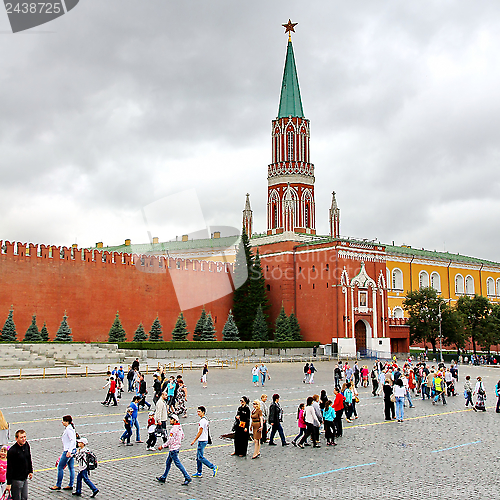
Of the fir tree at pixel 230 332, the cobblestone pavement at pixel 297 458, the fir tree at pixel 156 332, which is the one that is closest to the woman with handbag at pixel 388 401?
the cobblestone pavement at pixel 297 458

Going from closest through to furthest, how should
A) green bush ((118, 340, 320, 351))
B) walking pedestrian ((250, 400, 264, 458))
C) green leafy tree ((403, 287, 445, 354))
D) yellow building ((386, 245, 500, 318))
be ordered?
walking pedestrian ((250, 400, 264, 458)) < green bush ((118, 340, 320, 351)) < green leafy tree ((403, 287, 445, 354)) < yellow building ((386, 245, 500, 318))

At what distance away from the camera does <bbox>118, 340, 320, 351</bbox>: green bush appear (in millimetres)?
34562

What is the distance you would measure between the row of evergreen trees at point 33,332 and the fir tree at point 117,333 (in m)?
2.67

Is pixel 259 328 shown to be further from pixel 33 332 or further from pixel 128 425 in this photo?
pixel 128 425

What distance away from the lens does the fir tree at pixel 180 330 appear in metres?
40.5

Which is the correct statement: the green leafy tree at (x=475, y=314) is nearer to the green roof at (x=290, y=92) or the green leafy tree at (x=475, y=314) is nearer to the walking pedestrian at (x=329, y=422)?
the green roof at (x=290, y=92)

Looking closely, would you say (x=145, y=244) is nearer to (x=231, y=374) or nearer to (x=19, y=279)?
(x=19, y=279)

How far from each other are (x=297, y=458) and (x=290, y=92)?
49337 millimetres

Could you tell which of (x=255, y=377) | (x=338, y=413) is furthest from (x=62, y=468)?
(x=255, y=377)

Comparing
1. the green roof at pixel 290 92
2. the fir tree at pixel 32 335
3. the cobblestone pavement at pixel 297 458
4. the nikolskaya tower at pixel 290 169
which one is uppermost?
the green roof at pixel 290 92

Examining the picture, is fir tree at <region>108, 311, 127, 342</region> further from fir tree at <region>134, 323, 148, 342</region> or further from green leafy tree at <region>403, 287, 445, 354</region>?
green leafy tree at <region>403, 287, 445, 354</region>

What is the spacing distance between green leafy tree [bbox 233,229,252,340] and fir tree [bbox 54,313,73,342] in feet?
52.1

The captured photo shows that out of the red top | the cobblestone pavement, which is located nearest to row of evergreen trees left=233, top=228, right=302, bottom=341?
the cobblestone pavement

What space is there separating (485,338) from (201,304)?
24460mm
